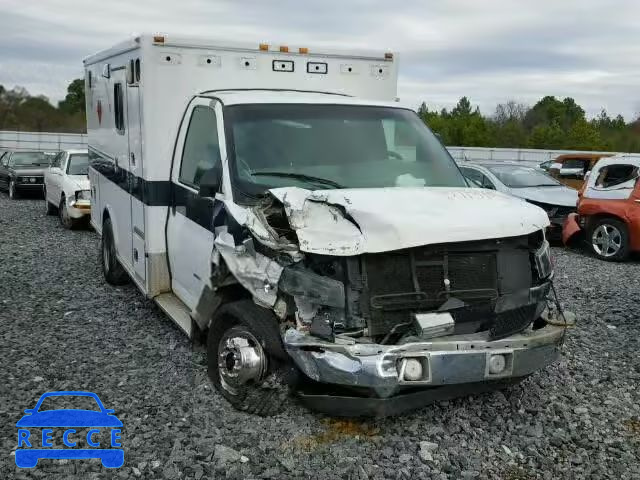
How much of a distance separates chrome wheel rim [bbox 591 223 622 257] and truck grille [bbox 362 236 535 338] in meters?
7.63

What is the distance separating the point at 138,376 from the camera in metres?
5.25

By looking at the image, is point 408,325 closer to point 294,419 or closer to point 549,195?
point 294,419

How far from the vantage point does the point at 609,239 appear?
11180mm

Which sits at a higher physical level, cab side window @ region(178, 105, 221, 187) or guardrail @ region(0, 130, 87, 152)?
cab side window @ region(178, 105, 221, 187)

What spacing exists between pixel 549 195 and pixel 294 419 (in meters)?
9.73

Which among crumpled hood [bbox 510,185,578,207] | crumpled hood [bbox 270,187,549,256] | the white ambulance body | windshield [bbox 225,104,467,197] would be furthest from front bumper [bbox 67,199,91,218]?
crumpled hood [bbox 270,187,549,256]

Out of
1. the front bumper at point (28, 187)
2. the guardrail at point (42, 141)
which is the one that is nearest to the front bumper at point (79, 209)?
the front bumper at point (28, 187)

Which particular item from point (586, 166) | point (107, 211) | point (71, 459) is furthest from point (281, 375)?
point (586, 166)

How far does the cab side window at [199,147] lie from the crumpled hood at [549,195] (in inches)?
326

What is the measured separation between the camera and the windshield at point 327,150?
4.89 m

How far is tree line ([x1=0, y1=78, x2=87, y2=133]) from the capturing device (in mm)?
49625

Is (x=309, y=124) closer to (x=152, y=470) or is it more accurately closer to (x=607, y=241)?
(x=152, y=470)

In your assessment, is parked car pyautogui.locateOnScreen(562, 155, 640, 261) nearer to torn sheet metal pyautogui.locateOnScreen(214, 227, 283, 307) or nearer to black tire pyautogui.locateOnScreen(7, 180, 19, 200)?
torn sheet metal pyautogui.locateOnScreen(214, 227, 283, 307)

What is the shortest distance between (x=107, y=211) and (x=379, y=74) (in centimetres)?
362
